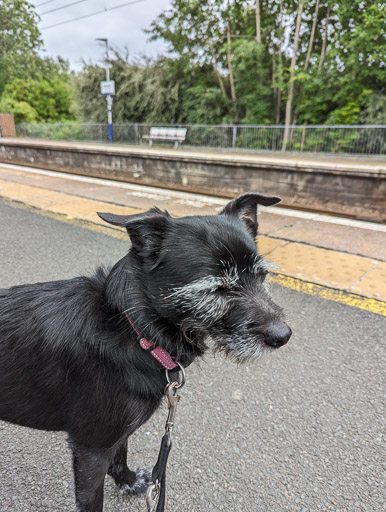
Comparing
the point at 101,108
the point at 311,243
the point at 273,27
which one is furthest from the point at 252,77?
the point at 311,243

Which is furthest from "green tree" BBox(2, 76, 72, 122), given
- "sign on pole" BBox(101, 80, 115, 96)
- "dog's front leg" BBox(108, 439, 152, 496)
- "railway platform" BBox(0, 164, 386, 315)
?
"dog's front leg" BBox(108, 439, 152, 496)

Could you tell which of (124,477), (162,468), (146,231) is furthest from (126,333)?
(124,477)

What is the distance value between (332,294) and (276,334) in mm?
2622

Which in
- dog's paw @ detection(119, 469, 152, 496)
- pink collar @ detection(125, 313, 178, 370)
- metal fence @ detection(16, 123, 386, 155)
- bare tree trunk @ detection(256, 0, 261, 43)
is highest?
bare tree trunk @ detection(256, 0, 261, 43)

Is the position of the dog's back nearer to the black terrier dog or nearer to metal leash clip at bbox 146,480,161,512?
the black terrier dog

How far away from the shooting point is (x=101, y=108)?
1220 inches

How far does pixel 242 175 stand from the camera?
26.5ft

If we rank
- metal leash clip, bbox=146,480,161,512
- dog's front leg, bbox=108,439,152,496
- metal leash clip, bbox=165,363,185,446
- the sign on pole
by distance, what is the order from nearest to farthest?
metal leash clip, bbox=146,480,161,512, metal leash clip, bbox=165,363,185,446, dog's front leg, bbox=108,439,152,496, the sign on pole

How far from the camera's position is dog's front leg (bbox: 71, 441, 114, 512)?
1596 millimetres

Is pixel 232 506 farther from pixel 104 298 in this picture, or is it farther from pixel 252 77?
pixel 252 77

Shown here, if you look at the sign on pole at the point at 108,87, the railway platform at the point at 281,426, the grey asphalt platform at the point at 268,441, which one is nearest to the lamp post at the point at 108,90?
the sign on pole at the point at 108,87

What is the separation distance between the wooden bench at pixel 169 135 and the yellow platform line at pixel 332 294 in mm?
20839

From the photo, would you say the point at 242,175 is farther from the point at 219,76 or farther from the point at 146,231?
the point at 219,76

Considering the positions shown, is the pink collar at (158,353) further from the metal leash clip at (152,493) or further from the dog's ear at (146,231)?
the metal leash clip at (152,493)
